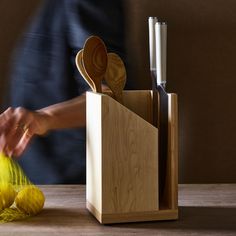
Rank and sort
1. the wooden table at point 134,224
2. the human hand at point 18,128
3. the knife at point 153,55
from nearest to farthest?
1. the wooden table at point 134,224
2. the knife at point 153,55
3. the human hand at point 18,128

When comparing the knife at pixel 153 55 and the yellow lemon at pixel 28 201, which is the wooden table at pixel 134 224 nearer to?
the yellow lemon at pixel 28 201

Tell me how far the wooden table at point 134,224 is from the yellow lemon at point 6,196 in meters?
0.05

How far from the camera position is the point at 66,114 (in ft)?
3.83

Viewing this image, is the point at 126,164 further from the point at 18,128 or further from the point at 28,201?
the point at 18,128

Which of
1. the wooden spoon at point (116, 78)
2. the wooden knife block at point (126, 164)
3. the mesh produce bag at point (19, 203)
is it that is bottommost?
the mesh produce bag at point (19, 203)

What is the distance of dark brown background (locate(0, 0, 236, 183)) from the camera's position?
3.80 ft

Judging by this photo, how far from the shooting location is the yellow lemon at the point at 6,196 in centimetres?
86

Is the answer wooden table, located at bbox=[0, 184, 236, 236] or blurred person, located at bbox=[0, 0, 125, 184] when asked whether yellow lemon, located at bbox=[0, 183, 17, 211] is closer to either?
wooden table, located at bbox=[0, 184, 236, 236]

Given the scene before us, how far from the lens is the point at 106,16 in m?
1.15

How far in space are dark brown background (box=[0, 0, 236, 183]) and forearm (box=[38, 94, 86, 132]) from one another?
0.11 m

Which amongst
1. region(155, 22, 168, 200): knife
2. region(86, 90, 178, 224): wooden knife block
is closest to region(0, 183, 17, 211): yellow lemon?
region(86, 90, 178, 224): wooden knife block

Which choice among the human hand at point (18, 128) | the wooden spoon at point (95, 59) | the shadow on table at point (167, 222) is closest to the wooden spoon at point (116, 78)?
the wooden spoon at point (95, 59)

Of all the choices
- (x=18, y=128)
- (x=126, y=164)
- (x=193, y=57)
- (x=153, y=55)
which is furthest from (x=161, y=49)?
(x=18, y=128)

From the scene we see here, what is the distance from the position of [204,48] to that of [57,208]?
1.66ft
